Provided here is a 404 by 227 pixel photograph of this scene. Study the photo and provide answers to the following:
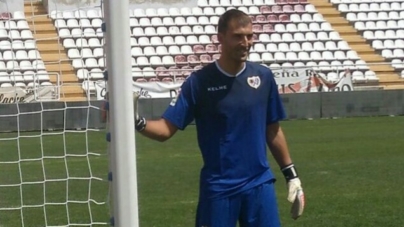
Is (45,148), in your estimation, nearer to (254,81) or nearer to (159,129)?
(159,129)

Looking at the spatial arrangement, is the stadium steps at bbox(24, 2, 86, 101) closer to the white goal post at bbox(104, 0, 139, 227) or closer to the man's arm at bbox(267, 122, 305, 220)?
the white goal post at bbox(104, 0, 139, 227)

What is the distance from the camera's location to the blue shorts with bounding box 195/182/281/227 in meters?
5.68

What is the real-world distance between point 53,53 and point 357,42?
27396mm

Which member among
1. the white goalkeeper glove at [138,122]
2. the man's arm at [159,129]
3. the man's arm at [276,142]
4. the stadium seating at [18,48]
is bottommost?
the man's arm at [276,142]

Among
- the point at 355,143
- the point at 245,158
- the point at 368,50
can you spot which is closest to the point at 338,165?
the point at 355,143

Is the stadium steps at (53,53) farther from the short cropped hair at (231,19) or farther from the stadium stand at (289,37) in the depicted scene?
the stadium stand at (289,37)

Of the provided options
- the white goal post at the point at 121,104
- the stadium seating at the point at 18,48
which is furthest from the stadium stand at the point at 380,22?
the white goal post at the point at 121,104

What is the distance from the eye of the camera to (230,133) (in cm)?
571

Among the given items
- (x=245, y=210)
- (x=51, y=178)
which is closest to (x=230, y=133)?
(x=245, y=210)

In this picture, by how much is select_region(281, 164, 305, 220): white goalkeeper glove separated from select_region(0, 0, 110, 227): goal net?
1219 mm

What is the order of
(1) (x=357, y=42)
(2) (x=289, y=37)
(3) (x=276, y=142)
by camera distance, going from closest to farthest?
1. (3) (x=276, y=142)
2. (2) (x=289, y=37)
3. (1) (x=357, y=42)

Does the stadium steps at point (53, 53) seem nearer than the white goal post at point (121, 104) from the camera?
No

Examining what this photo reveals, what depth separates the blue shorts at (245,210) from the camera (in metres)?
5.68

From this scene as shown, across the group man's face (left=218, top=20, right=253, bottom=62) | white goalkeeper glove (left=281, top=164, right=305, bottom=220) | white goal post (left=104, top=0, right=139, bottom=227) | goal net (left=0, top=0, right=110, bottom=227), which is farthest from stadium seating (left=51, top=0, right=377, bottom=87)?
white goal post (left=104, top=0, right=139, bottom=227)
